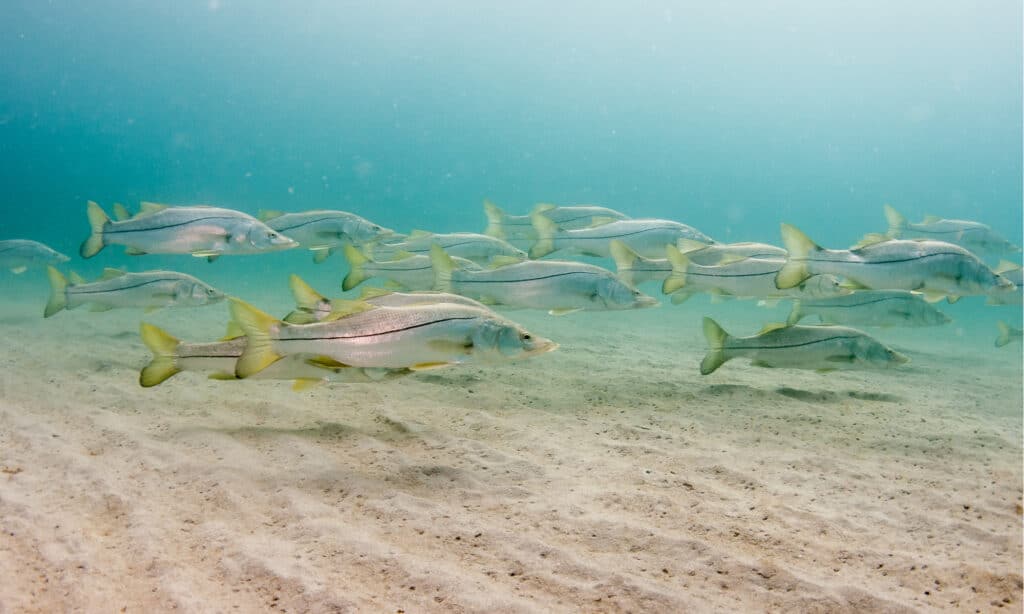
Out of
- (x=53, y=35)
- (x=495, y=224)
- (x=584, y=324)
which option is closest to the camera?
(x=495, y=224)

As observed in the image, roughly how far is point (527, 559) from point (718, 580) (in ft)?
3.30

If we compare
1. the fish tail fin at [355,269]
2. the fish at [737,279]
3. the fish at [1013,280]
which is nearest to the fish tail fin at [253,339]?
the fish tail fin at [355,269]

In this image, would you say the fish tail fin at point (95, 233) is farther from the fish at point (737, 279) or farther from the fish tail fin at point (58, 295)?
the fish at point (737, 279)

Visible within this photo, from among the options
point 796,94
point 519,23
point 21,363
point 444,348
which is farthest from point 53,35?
point 796,94

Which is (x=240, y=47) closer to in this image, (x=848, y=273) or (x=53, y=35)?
(x=53, y=35)

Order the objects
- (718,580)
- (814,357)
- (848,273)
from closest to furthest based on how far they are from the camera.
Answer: (718,580) → (848,273) → (814,357)

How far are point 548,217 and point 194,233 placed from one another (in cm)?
491

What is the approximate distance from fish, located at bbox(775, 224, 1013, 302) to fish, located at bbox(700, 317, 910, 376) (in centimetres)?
85

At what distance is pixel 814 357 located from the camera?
5.91m

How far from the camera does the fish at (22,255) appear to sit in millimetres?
10828

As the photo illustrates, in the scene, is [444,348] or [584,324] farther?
[584,324]

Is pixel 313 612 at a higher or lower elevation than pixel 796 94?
lower

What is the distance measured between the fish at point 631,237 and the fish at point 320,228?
107 inches

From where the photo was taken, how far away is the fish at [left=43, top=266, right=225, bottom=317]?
718cm
